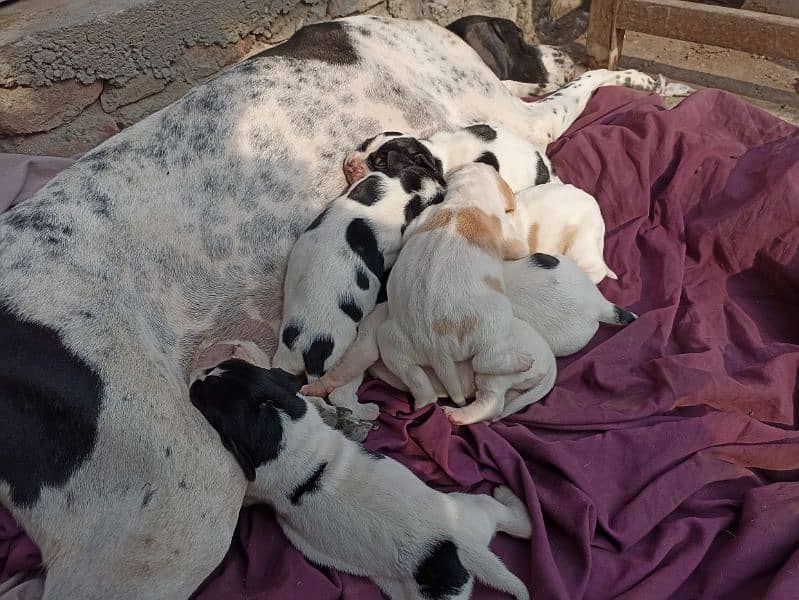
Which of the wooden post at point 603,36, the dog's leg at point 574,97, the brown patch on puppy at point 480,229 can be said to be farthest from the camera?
the wooden post at point 603,36

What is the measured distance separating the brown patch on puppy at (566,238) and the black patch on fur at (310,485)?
1.57 m

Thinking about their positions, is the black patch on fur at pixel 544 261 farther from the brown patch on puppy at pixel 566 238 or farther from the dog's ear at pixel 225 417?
the dog's ear at pixel 225 417

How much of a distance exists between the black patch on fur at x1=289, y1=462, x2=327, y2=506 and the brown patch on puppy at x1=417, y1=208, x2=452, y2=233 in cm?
104

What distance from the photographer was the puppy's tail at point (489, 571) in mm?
2125

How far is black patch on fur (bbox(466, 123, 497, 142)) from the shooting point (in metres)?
3.38

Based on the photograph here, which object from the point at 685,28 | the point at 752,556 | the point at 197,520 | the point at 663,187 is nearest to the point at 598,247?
the point at 663,187

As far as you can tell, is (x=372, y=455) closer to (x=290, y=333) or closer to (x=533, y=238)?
(x=290, y=333)

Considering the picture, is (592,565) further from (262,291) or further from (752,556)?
(262,291)

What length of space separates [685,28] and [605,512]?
3641 millimetres

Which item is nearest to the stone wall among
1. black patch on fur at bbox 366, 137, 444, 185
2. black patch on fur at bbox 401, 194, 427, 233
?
black patch on fur at bbox 366, 137, 444, 185

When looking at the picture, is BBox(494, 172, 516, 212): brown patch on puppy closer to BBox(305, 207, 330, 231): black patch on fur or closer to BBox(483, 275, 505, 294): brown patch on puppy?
BBox(483, 275, 505, 294): brown patch on puppy

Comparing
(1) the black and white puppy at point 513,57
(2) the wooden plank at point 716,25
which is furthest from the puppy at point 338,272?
(2) the wooden plank at point 716,25

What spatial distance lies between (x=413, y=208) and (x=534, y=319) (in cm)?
73

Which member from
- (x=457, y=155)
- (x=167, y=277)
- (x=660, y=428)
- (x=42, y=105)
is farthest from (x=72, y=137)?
(x=660, y=428)
